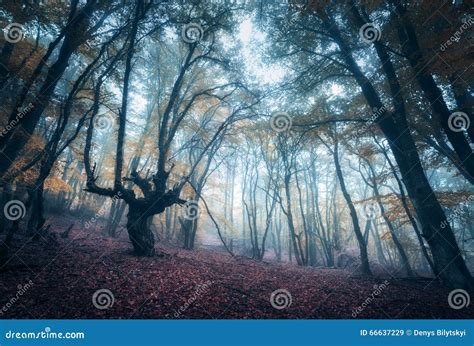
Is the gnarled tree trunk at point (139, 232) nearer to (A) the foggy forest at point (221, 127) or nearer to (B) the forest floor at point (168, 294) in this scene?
(A) the foggy forest at point (221, 127)

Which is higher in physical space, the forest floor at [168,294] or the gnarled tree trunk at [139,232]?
the gnarled tree trunk at [139,232]

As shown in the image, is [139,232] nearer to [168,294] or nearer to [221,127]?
[168,294]

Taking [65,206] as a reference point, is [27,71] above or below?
above

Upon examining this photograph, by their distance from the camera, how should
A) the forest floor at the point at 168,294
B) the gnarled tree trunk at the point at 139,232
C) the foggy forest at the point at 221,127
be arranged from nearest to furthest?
the forest floor at the point at 168,294 < the foggy forest at the point at 221,127 < the gnarled tree trunk at the point at 139,232

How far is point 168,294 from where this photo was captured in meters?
5.03

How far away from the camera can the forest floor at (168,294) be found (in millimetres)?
4230

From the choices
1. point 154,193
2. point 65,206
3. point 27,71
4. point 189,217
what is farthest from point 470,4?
point 65,206

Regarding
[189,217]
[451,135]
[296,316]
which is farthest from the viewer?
[189,217]

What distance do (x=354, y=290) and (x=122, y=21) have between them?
12.1 meters

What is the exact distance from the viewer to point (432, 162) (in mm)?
10438

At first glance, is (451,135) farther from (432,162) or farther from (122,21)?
(122,21)

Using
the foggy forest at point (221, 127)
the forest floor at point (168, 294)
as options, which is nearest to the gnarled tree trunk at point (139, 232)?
the foggy forest at point (221, 127)

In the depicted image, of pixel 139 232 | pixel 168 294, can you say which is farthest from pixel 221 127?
pixel 168 294

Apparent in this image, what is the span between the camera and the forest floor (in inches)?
167
